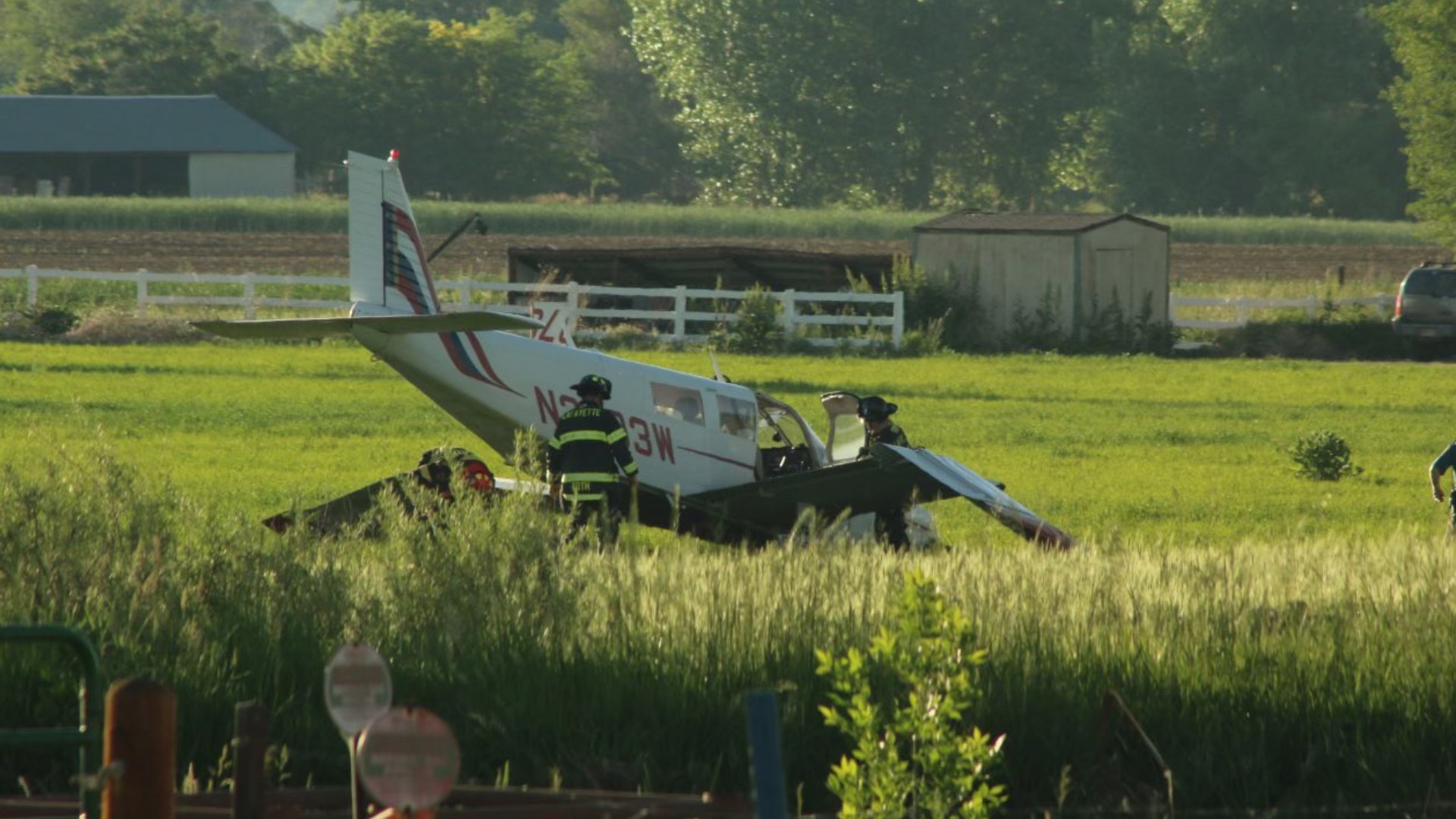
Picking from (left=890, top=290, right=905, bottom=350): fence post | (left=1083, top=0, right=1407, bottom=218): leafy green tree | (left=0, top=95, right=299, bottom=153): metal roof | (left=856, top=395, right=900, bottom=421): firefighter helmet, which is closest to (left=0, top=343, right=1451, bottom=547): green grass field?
(left=890, top=290, right=905, bottom=350): fence post

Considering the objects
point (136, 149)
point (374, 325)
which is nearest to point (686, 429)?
point (374, 325)

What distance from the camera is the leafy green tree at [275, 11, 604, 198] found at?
103 m

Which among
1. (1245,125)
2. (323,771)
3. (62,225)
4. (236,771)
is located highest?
(1245,125)

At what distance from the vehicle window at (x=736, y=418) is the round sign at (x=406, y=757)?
1150cm

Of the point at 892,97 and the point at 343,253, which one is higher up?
the point at 892,97

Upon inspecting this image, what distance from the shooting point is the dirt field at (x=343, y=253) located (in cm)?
6231

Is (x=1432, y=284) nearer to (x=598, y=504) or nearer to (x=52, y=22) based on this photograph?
(x=598, y=504)

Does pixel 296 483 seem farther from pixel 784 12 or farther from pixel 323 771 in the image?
pixel 784 12

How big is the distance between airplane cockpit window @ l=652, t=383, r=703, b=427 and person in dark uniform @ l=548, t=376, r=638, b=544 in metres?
1.71

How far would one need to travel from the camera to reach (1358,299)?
44.8 m

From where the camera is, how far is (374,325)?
640 inches

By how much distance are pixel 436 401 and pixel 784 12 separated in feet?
320

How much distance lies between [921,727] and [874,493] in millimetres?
7884

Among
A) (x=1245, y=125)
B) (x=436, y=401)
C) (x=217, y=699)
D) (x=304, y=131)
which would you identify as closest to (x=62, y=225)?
(x=304, y=131)
